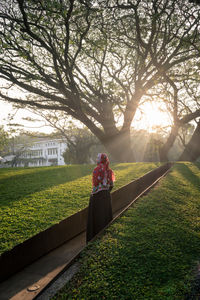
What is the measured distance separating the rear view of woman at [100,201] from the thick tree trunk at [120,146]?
13758mm

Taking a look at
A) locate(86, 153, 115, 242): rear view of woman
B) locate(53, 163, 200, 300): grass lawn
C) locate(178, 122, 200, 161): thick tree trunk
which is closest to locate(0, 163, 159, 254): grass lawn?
locate(86, 153, 115, 242): rear view of woman

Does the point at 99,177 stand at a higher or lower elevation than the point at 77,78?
lower

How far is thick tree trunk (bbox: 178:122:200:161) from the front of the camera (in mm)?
22039

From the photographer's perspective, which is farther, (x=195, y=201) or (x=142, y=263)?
(x=195, y=201)

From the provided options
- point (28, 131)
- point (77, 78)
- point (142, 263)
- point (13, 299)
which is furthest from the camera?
point (28, 131)

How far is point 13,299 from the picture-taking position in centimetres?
373

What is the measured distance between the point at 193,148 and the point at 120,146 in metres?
8.16

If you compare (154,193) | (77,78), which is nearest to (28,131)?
(77,78)

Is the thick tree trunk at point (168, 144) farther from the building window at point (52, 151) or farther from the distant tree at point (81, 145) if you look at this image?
the building window at point (52, 151)

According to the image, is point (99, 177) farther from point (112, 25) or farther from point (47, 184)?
point (112, 25)

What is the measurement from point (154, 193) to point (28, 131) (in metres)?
22.6

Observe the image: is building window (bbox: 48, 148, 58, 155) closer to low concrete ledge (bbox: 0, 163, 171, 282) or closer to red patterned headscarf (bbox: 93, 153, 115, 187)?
low concrete ledge (bbox: 0, 163, 171, 282)

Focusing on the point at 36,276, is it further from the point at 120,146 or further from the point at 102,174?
the point at 120,146

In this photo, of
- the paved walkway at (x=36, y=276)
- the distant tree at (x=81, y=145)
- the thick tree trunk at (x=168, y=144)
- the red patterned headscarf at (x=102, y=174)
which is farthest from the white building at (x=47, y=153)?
the paved walkway at (x=36, y=276)
